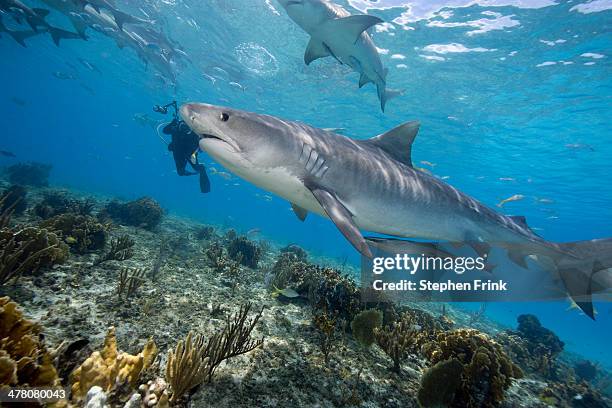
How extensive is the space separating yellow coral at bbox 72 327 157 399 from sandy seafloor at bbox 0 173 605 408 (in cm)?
64

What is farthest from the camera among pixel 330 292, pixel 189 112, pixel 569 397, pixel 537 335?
pixel 537 335

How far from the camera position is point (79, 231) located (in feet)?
22.4

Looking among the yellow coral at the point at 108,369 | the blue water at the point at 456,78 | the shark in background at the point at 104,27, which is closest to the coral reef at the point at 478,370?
the yellow coral at the point at 108,369

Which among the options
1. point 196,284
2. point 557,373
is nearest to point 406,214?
point 196,284

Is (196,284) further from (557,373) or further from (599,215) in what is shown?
(599,215)

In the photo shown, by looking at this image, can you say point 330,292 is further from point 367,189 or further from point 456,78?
point 456,78

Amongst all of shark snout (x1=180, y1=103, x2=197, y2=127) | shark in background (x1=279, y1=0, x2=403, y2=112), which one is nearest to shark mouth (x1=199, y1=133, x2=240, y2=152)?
shark snout (x1=180, y1=103, x2=197, y2=127)

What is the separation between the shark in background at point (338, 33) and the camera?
25.8 ft

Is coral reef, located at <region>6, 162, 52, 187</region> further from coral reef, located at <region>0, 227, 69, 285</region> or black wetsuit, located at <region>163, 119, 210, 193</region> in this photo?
coral reef, located at <region>0, 227, 69, 285</region>

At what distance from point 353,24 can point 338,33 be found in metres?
0.66

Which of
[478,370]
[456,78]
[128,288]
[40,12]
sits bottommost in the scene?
[128,288]

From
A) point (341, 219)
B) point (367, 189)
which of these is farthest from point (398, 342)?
point (341, 219)

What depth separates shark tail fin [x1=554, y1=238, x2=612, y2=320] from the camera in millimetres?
4609

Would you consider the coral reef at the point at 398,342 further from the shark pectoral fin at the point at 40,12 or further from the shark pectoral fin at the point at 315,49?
the shark pectoral fin at the point at 40,12
